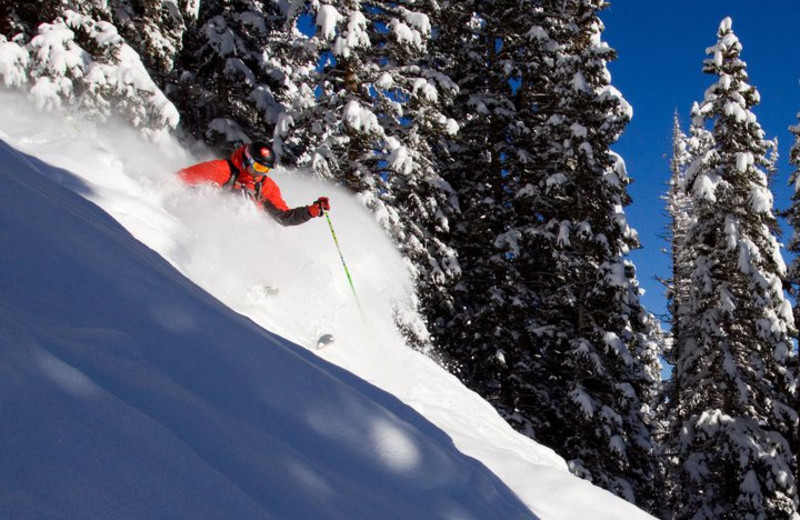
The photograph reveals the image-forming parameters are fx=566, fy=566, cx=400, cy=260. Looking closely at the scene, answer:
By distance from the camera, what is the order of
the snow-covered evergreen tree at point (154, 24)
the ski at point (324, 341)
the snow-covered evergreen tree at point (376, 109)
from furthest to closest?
the snow-covered evergreen tree at point (154, 24), the snow-covered evergreen tree at point (376, 109), the ski at point (324, 341)

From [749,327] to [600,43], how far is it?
8.74 m

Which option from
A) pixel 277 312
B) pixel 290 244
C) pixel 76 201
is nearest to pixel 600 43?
pixel 290 244

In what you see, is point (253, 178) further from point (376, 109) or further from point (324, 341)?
point (376, 109)

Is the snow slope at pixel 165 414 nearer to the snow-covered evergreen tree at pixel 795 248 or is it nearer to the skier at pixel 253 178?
the skier at pixel 253 178

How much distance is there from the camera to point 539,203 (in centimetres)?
1661

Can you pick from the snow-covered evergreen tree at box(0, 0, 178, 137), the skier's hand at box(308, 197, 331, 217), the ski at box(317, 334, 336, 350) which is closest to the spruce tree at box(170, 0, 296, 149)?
the snow-covered evergreen tree at box(0, 0, 178, 137)

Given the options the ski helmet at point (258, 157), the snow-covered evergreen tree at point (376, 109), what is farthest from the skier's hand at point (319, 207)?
the snow-covered evergreen tree at point (376, 109)

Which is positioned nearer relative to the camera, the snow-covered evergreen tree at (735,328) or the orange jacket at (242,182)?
the orange jacket at (242,182)

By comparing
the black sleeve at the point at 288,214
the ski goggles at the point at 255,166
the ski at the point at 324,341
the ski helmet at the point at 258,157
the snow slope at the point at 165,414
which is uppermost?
the ski helmet at the point at 258,157

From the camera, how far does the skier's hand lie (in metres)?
8.55

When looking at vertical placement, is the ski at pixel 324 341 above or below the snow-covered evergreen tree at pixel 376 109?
below

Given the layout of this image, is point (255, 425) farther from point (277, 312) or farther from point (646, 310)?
point (646, 310)

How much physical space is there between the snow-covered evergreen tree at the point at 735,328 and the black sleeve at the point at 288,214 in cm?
1088

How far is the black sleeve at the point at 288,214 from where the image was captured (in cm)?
904
